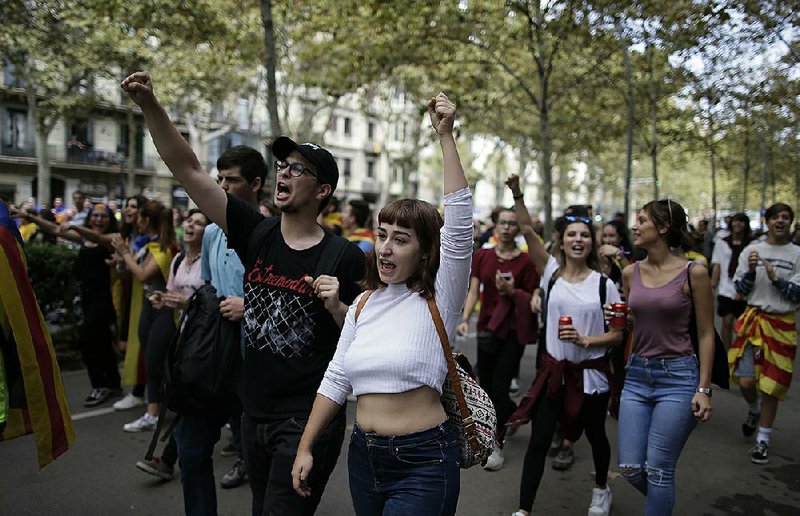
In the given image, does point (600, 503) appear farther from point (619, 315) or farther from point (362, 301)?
point (362, 301)

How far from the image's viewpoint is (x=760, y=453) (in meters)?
5.07

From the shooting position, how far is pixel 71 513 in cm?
392

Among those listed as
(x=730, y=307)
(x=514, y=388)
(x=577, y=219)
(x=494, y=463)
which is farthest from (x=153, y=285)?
(x=730, y=307)

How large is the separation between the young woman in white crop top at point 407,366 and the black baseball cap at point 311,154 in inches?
17.6

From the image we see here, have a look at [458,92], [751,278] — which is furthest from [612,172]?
[751,278]

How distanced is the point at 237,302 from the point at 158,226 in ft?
10.1

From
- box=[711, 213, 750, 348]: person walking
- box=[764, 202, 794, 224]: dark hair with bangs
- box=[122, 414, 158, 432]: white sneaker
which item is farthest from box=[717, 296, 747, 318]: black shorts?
box=[122, 414, 158, 432]: white sneaker

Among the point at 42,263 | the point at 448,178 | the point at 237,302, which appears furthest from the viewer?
the point at 42,263

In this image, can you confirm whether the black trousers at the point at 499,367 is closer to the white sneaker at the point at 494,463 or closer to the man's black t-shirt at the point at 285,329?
the white sneaker at the point at 494,463

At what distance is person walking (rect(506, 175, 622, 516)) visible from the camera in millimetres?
3795

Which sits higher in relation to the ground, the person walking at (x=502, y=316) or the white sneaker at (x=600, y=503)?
the person walking at (x=502, y=316)

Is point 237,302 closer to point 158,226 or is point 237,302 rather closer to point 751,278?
point 158,226

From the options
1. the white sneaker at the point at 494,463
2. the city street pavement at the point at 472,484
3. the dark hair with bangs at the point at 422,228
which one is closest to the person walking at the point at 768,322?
the city street pavement at the point at 472,484

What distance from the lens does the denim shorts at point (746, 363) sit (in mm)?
5477
